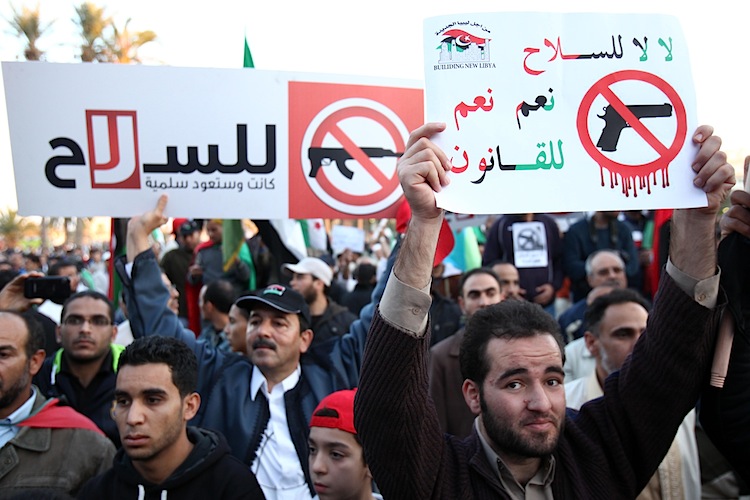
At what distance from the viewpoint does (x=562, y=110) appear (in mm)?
2078

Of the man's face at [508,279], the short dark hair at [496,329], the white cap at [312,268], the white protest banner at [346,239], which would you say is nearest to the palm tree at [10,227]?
the white protest banner at [346,239]

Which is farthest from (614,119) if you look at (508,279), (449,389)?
(508,279)

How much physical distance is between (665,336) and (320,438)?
141cm

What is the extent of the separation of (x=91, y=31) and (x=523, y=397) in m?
27.7

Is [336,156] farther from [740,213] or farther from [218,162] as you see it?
[740,213]

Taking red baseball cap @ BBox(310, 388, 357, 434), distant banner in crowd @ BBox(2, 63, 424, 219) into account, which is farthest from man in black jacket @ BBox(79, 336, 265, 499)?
distant banner in crowd @ BBox(2, 63, 424, 219)

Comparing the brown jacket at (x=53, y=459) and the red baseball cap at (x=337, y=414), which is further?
the brown jacket at (x=53, y=459)

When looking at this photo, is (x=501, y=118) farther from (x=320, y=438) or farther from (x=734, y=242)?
(x=320, y=438)

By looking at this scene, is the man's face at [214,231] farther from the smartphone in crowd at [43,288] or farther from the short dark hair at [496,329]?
the short dark hair at [496,329]

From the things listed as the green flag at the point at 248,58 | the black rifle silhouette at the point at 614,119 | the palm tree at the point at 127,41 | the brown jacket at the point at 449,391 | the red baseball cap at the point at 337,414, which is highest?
the palm tree at the point at 127,41

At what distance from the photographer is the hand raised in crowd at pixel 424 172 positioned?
186 centimetres

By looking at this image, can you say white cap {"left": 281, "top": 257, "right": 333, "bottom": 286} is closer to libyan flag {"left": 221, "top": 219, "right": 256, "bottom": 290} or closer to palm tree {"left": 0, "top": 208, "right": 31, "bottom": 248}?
libyan flag {"left": 221, "top": 219, "right": 256, "bottom": 290}

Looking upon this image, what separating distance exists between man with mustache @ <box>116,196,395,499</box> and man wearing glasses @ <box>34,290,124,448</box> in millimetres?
688

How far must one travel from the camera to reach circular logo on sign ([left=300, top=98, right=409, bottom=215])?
11.6 feet
